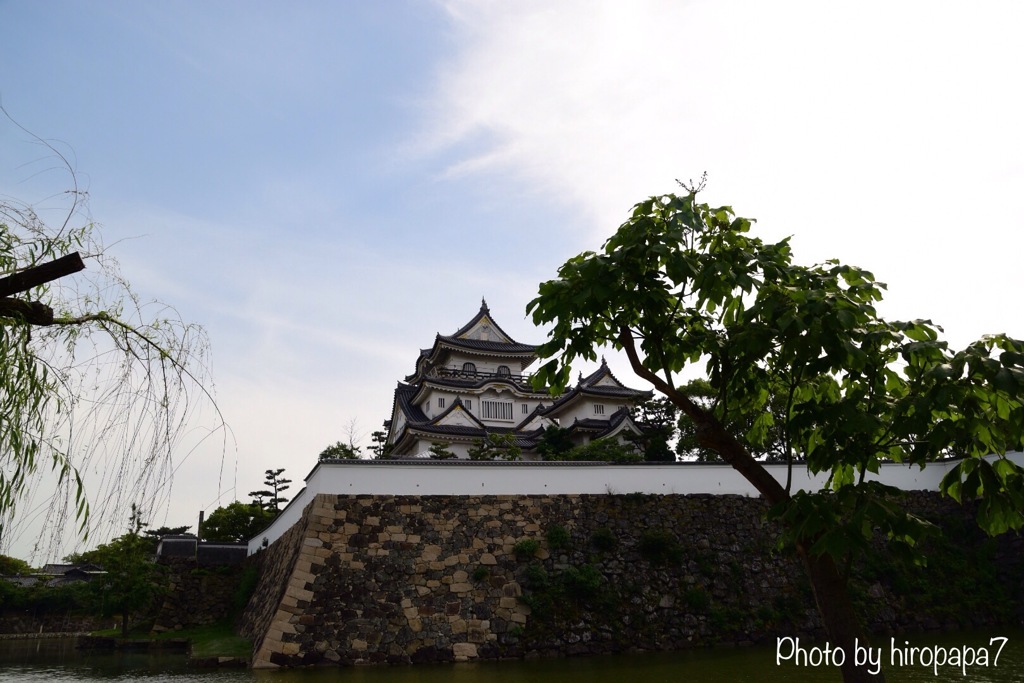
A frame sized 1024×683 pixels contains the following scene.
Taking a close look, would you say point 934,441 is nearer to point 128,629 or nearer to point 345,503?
point 345,503

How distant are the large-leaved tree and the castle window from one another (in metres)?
23.5

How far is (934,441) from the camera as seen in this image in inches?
134

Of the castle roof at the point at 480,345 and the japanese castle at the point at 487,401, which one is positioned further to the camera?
the castle roof at the point at 480,345

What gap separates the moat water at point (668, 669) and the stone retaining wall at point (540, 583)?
60 cm

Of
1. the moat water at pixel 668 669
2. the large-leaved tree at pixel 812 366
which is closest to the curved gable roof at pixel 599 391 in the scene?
the moat water at pixel 668 669

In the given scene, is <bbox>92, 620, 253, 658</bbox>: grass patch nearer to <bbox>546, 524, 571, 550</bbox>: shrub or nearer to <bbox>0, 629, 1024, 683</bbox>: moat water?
<bbox>0, 629, 1024, 683</bbox>: moat water

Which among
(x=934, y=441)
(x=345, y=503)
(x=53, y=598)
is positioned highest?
(x=934, y=441)

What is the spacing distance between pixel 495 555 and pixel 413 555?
58.4 inches

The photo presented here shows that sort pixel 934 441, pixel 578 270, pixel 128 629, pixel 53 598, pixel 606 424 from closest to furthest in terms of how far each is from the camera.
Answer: pixel 934 441
pixel 578 270
pixel 128 629
pixel 53 598
pixel 606 424

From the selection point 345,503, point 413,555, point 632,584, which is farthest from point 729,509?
point 345,503

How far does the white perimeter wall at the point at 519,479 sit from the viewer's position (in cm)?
1358

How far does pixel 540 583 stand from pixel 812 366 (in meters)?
10.1

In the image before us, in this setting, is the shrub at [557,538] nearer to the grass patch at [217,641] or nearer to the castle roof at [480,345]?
the grass patch at [217,641]

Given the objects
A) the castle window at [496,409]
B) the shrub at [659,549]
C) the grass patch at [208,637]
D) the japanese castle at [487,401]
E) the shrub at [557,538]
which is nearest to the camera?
the grass patch at [208,637]
